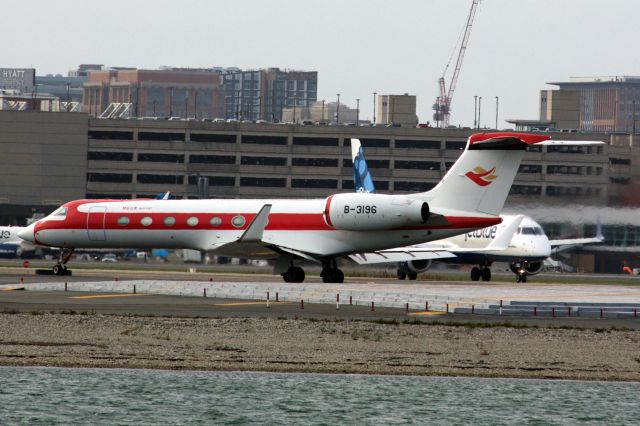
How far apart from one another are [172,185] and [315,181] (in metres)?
19.2

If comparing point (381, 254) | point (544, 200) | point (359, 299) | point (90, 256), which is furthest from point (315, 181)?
point (359, 299)

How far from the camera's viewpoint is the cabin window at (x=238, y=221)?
214 feet

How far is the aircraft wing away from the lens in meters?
66.4

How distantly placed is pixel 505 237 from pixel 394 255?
33.8ft

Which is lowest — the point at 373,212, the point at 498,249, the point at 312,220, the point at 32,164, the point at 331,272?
the point at 331,272

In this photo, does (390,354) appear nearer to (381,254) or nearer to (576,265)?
(381,254)

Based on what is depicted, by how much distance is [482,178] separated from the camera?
202 ft

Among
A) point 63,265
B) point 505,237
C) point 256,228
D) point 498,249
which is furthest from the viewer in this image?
point 505,237

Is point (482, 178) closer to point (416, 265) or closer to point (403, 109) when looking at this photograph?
point (416, 265)

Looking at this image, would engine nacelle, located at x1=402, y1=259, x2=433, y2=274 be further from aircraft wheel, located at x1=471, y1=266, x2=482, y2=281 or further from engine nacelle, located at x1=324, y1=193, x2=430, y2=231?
engine nacelle, located at x1=324, y1=193, x2=430, y2=231

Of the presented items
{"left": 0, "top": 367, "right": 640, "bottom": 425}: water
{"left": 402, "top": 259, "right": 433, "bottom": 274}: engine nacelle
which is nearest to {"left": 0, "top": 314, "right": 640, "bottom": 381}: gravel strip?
{"left": 0, "top": 367, "right": 640, "bottom": 425}: water

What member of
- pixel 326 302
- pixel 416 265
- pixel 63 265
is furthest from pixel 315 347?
pixel 416 265

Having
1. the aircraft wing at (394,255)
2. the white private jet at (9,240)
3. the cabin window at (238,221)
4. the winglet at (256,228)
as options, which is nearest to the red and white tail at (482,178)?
the aircraft wing at (394,255)

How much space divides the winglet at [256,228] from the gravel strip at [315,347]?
18997 mm
